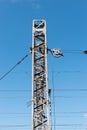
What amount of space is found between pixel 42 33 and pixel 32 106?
28.7 ft

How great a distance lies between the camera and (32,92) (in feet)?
171

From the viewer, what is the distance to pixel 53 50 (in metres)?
54.2

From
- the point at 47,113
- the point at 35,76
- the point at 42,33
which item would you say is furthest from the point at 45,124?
the point at 42,33

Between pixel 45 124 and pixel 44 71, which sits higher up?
pixel 44 71

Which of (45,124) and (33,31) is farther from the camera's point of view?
(33,31)

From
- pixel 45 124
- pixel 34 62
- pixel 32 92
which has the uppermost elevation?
pixel 34 62

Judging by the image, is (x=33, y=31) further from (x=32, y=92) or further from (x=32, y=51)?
(x=32, y=92)

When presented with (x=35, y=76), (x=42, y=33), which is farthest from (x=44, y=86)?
(x=42, y=33)

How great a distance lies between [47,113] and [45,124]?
127 centimetres

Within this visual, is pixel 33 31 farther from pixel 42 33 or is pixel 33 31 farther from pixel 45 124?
pixel 45 124

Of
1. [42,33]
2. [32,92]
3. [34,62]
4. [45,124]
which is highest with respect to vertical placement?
[42,33]

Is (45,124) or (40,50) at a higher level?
(40,50)

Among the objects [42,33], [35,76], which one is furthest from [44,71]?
[42,33]

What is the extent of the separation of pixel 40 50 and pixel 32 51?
3.03ft
